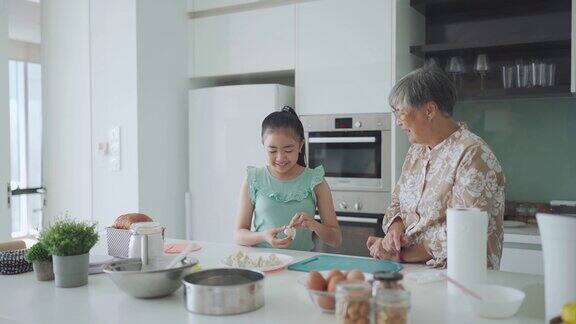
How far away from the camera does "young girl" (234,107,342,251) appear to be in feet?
6.59

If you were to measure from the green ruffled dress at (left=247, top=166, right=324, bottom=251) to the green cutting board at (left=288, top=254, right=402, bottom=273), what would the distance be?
0.35 meters

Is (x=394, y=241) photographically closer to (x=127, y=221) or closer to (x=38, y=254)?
(x=127, y=221)

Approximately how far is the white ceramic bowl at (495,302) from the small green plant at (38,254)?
1.15m

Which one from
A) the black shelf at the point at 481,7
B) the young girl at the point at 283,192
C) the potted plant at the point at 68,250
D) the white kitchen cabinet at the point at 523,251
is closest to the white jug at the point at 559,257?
the young girl at the point at 283,192

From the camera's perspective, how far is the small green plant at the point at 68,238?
145cm

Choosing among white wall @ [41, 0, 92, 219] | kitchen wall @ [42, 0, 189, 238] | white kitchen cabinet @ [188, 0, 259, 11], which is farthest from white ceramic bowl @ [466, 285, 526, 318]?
white wall @ [41, 0, 92, 219]

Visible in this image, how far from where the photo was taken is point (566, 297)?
107 cm

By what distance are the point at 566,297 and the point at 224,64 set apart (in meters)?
2.73

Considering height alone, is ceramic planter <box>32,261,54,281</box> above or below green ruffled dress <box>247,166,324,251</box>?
below

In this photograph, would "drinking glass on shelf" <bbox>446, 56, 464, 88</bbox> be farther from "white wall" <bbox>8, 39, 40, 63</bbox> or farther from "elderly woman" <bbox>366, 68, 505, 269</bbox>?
"white wall" <bbox>8, 39, 40, 63</bbox>

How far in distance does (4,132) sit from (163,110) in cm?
95

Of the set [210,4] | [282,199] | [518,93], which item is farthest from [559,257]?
[210,4]

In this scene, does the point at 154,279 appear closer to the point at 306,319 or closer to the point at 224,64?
the point at 306,319

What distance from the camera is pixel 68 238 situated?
4.77ft
